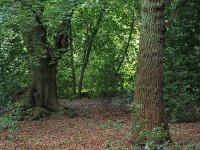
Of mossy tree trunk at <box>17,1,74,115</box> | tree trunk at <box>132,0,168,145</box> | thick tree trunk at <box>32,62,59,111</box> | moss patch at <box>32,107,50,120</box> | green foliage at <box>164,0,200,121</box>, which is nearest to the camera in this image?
tree trunk at <box>132,0,168,145</box>

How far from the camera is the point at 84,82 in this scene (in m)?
23.9

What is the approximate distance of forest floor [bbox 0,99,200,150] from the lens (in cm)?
866

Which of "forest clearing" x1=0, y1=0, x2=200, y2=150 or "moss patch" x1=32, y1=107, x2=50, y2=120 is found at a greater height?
"forest clearing" x1=0, y1=0, x2=200, y2=150

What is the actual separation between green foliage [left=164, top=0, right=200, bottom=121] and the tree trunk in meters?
3.43

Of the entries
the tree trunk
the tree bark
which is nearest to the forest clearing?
the tree trunk

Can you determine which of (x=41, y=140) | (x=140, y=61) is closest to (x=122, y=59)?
(x=41, y=140)

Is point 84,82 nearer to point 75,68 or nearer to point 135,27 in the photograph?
point 75,68

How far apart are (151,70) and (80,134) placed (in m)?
3.90

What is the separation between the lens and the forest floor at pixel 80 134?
866 cm

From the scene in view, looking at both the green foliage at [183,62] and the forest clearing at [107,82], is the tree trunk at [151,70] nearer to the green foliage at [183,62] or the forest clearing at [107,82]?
the forest clearing at [107,82]

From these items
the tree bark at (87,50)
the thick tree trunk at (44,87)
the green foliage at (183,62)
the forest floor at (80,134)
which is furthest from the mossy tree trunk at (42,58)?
the tree bark at (87,50)

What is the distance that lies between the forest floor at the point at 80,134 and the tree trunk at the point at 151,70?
2.07 feet

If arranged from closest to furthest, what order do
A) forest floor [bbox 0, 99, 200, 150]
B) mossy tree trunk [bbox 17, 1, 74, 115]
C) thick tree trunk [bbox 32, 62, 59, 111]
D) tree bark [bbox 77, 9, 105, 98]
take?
forest floor [bbox 0, 99, 200, 150] → mossy tree trunk [bbox 17, 1, 74, 115] → thick tree trunk [bbox 32, 62, 59, 111] → tree bark [bbox 77, 9, 105, 98]

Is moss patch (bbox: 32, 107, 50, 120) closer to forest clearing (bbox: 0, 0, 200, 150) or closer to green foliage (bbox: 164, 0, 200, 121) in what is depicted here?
forest clearing (bbox: 0, 0, 200, 150)
